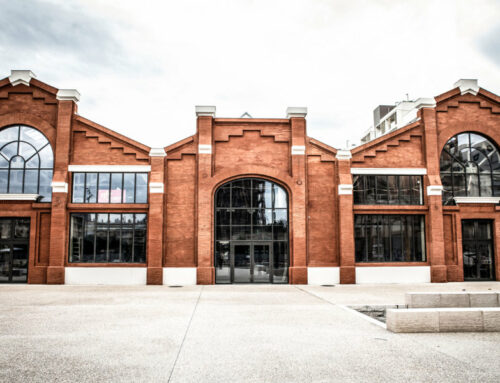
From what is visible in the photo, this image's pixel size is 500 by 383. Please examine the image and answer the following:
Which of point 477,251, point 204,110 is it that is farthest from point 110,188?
point 477,251

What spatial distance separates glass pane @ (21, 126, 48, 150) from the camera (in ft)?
74.4

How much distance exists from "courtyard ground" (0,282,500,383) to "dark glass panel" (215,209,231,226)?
7384 mm

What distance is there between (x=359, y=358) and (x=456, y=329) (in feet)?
11.8

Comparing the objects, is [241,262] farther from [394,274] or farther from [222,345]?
[222,345]

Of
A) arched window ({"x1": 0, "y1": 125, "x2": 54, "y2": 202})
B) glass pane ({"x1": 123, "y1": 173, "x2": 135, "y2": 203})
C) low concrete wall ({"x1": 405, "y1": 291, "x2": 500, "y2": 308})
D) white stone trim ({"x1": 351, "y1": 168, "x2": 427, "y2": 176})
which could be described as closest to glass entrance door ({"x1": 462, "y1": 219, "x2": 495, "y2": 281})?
white stone trim ({"x1": 351, "y1": 168, "x2": 427, "y2": 176})

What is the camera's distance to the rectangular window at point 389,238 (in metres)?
22.8

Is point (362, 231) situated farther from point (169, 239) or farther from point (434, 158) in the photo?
point (169, 239)

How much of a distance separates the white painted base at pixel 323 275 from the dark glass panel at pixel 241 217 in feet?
12.9

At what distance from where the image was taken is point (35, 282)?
70.9ft

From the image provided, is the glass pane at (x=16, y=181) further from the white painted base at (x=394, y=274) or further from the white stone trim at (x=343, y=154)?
the white painted base at (x=394, y=274)

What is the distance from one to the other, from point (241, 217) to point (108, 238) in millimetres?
6788

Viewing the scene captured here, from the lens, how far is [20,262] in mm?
21875

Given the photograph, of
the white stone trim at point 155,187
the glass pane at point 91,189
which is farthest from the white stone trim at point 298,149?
the glass pane at point 91,189

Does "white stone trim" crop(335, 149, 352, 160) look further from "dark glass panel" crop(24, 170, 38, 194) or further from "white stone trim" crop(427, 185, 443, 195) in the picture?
"dark glass panel" crop(24, 170, 38, 194)
